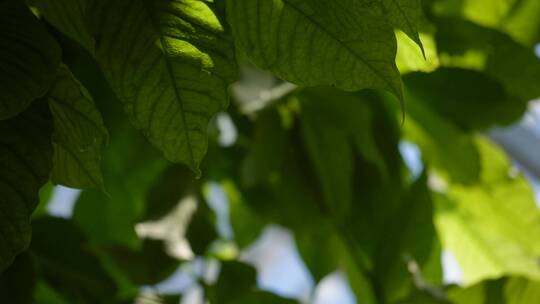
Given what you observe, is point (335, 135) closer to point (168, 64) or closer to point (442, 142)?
point (442, 142)

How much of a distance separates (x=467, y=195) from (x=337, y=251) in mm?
130

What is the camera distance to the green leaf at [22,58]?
28 cm

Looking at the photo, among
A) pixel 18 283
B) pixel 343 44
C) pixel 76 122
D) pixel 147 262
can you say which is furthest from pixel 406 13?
pixel 147 262

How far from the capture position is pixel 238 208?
0.80m

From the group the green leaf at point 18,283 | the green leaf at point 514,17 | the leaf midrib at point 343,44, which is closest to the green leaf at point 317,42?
the leaf midrib at point 343,44

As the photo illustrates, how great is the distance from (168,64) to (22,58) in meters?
0.05

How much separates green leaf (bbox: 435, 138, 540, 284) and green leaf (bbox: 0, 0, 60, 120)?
0.48m

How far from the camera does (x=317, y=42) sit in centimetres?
30

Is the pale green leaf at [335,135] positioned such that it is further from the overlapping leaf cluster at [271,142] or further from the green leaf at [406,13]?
the green leaf at [406,13]

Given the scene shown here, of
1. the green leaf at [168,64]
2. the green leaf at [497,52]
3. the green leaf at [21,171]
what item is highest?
the green leaf at [168,64]

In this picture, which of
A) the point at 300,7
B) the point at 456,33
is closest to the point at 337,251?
the point at 456,33

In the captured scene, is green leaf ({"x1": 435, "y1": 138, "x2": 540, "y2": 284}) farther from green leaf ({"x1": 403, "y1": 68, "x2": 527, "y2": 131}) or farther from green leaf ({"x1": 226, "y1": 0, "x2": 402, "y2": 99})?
green leaf ({"x1": 226, "y1": 0, "x2": 402, "y2": 99})

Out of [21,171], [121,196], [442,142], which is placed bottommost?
[121,196]

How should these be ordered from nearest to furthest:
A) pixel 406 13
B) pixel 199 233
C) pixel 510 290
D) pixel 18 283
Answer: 1. pixel 406 13
2. pixel 18 283
3. pixel 510 290
4. pixel 199 233
